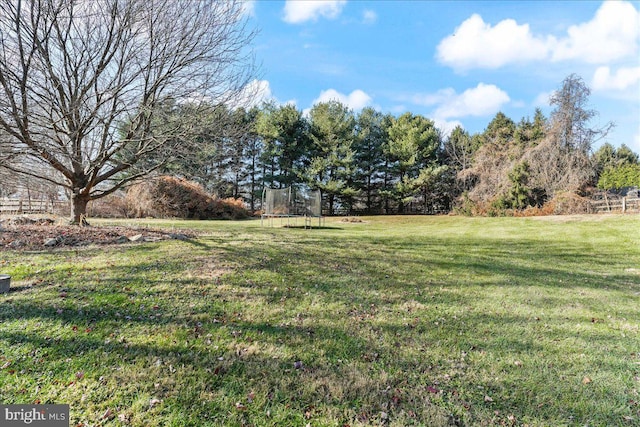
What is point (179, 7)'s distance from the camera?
22.0 feet

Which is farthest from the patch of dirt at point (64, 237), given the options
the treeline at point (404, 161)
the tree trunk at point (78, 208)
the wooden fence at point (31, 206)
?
the treeline at point (404, 161)

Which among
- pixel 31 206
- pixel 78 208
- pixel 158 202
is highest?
pixel 158 202

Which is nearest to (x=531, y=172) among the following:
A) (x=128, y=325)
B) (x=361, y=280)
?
(x=361, y=280)

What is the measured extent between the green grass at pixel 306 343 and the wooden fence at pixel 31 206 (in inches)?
527

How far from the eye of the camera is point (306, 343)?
2816mm

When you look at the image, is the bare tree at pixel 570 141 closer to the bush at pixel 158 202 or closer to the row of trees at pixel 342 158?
the row of trees at pixel 342 158

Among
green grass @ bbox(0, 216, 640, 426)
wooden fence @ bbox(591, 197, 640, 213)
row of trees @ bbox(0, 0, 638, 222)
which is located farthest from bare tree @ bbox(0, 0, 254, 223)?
wooden fence @ bbox(591, 197, 640, 213)

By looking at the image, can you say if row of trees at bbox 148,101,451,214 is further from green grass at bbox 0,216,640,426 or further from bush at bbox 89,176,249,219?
green grass at bbox 0,216,640,426

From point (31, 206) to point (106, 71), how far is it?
13201 millimetres

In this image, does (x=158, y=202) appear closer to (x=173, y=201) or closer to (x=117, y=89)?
(x=173, y=201)

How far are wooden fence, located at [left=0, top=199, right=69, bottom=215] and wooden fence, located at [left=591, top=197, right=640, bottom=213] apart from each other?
2920 cm

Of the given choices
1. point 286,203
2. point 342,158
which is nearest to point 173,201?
point 286,203

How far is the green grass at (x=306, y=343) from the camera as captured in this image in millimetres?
1991

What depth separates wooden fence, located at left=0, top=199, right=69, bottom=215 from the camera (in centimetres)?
1496
